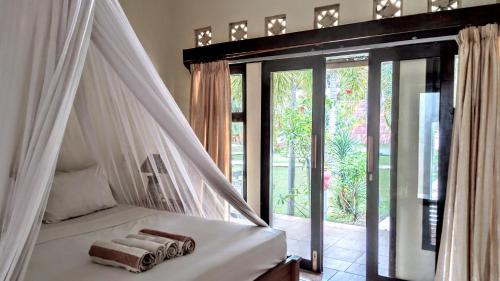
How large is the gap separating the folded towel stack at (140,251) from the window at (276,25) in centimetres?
236

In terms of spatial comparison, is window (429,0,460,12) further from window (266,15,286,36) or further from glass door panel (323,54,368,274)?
glass door panel (323,54,368,274)

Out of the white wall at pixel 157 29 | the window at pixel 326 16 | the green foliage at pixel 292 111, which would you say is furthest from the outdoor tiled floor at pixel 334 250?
the white wall at pixel 157 29

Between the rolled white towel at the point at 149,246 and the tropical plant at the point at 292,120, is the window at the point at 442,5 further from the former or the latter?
the rolled white towel at the point at 149,246

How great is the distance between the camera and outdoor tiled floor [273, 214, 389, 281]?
351cm

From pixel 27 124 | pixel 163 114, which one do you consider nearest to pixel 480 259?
pixel 163 114

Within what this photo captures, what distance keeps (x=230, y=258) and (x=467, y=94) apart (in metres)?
1.99

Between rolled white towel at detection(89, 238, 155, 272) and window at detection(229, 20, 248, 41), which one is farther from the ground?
window at detection(229, 20, 248, 41)

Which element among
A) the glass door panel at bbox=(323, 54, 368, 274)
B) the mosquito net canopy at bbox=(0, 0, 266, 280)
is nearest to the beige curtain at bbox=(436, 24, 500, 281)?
the mosquito net canopy at bbox=(0, 0, 266, 280)

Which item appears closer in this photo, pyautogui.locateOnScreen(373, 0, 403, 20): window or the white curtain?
the white curtain

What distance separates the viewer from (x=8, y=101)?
1.47 meters

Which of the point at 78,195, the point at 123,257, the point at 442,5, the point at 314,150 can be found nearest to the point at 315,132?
the point at 314,150

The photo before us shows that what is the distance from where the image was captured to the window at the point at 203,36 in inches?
169

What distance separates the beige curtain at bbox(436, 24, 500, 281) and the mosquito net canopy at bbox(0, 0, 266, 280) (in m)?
1.42

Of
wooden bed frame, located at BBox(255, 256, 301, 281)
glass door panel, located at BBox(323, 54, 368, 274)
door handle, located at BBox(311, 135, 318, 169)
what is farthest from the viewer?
glass door panel, located at BBox(323, 54, 368, 274)
